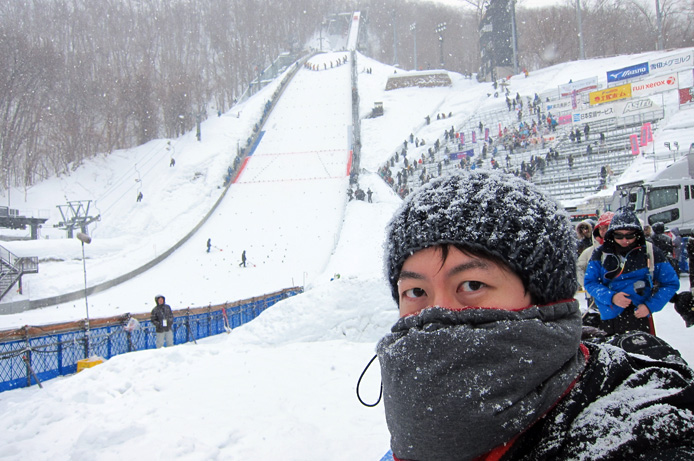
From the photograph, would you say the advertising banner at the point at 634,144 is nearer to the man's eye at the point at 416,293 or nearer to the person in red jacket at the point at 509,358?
the person in red jacket at the point at 509,358

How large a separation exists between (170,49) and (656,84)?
78495mm

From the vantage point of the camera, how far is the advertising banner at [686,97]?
29.9 metres

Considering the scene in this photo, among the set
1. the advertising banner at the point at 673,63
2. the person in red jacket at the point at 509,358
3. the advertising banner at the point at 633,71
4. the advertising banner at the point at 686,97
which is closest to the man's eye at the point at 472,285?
the person in red jacket at the point at 509,358

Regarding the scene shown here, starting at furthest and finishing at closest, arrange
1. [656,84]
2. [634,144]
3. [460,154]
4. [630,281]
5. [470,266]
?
[460,154] → [656,84] → [634,144] → [630,281] → [470,266]

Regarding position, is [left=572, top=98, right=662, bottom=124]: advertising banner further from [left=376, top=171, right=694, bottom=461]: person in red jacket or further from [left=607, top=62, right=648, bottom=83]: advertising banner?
[left=376, top=171, right=694, bottom=461]: person in red jacket

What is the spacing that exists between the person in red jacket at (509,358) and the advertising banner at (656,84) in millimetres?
36944

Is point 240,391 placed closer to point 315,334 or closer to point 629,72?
point 315,334

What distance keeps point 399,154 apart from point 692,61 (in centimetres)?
2349

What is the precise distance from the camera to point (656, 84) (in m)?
31.3

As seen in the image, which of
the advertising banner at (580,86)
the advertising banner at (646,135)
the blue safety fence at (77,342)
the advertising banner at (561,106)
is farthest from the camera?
the advertising banner at (580,86)

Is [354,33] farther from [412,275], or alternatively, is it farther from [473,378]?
[473,378]

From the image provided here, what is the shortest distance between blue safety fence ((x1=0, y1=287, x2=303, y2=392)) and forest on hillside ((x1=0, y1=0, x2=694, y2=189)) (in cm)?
4022

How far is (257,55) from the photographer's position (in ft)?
298

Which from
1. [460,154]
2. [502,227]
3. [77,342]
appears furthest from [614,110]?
[502,227]
